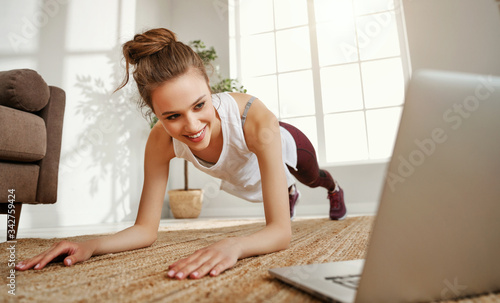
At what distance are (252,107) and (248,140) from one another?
0.33 ft

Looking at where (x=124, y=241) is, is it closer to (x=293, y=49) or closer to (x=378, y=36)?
(x=293, y=49)

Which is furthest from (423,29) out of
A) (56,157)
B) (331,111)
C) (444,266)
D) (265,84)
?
(444,266)

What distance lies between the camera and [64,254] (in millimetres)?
690

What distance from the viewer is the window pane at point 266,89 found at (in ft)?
11.6

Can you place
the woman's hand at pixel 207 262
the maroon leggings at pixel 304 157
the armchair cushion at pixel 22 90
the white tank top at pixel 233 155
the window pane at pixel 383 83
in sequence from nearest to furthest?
the woman's hand at pixel 207 262, the white tank top at pixel 233 155, the armchair cushion at pixel 22 90, the maroon leggings at pixel 304 157, the window pane at pixel 383 83

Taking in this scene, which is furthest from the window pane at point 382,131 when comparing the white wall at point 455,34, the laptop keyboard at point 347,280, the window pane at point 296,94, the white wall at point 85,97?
the laptop keyboard at point 347,280

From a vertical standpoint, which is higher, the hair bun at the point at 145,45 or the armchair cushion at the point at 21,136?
the hair bun at the point at 145,45

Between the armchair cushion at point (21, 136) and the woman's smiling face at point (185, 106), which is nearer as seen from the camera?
the woman's smiling face at point (185, 106)

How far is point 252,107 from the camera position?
101 cm

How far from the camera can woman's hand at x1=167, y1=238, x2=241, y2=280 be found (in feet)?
1.69

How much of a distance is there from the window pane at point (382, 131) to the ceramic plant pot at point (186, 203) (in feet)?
5.52

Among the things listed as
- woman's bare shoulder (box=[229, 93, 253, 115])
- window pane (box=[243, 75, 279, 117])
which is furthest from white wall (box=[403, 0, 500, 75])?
woman's bare shoulder (box=[229, 93, 253, 115])

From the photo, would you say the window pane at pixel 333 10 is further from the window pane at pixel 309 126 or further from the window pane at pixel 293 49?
the window pane at pixel 309 126

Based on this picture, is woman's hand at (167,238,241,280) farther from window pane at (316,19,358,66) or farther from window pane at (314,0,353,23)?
window pane at (314,0,353,23)
